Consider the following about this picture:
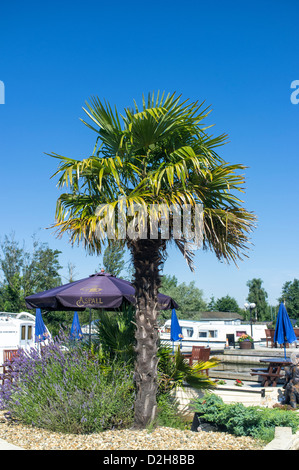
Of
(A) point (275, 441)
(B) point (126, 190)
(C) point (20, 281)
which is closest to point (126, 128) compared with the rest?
(B) point (126, 190)

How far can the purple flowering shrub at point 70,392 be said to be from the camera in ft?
20.0

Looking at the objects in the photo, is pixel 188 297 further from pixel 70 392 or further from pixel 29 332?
pixel 70 392

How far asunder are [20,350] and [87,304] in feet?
4.73

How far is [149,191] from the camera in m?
6.59

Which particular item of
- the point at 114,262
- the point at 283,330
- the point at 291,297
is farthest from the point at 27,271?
the point at 291,297

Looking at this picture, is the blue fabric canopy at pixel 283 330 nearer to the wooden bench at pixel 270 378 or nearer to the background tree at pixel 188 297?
the wooden bench at pixel 270 378

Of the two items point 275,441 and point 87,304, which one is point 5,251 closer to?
point 87,304

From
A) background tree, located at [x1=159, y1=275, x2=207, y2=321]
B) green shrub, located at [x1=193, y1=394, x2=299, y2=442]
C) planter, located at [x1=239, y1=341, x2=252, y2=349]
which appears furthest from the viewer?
background tree, located at [x1=159, y1=275, x2=207, y2=321]

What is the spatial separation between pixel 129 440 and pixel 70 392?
1180mm

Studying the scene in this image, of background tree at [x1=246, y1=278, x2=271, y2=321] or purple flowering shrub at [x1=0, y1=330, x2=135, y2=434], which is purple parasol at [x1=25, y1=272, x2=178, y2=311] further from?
background tree at [x1=246, y1=278, x2=271, y2=321]

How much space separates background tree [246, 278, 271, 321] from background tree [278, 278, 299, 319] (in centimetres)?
646

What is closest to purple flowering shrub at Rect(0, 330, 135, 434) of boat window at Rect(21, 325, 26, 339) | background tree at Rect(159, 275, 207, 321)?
boat window at Rect(21, 325, 26, 339)

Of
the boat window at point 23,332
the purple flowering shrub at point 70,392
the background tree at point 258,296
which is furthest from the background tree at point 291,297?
the purple flowering shrub at point 70,392

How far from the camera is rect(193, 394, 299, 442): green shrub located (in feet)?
19.6
